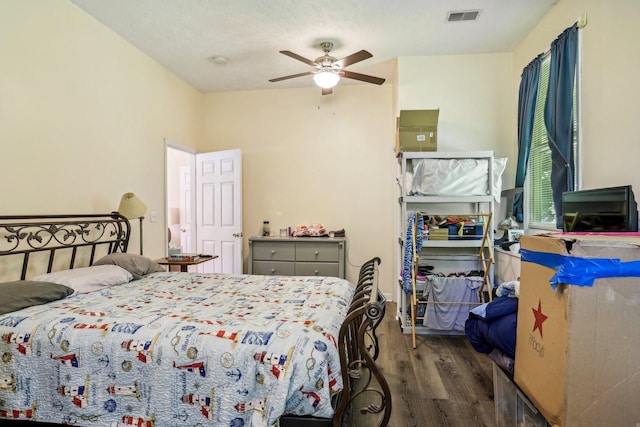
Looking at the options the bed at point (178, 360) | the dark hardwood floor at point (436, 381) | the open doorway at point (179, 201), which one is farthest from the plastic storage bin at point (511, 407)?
the open doorway at point (179, 201)

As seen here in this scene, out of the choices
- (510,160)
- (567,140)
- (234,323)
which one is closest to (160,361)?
(234,323)

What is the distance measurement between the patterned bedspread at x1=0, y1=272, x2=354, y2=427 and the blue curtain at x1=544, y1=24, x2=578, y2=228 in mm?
2037

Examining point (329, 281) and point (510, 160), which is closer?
point (329, 281)

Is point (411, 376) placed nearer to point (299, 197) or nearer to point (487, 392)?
point (487, 392)

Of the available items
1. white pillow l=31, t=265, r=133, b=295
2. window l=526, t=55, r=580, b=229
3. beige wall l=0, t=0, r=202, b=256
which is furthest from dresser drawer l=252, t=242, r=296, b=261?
window l=526, t=55, r=580, b=229

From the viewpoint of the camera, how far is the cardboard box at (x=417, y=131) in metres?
3.32

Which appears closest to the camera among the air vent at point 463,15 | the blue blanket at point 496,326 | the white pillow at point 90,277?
the blue blanket at point 496,326

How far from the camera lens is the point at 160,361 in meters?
1.46

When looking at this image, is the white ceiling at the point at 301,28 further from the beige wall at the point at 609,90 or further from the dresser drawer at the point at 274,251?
the dresser drawer at the point at 274,251

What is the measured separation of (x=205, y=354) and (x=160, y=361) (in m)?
0.22

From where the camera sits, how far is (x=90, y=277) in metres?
2.28

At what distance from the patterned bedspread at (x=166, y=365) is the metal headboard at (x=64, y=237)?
2.54ft

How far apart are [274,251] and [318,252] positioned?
0.57 meters

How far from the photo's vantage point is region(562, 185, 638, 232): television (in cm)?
171
